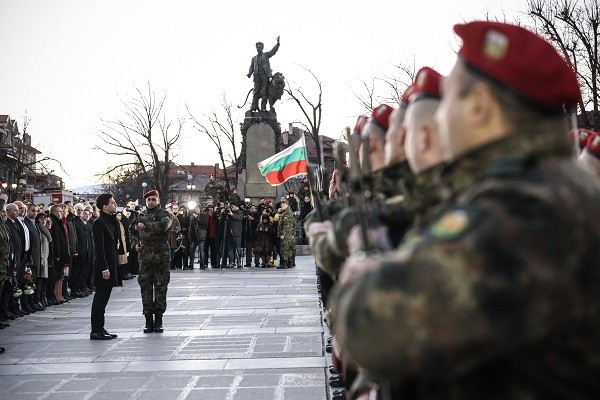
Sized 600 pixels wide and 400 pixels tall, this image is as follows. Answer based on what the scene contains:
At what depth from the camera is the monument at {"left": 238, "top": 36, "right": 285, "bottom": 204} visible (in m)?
33.2

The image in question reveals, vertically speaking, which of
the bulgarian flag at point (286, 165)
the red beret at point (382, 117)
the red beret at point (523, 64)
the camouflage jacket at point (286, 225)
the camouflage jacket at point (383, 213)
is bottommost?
the camouflage jacket at point (383, 213)

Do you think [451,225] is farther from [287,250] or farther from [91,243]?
[287,250]

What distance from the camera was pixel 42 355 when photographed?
9812 millimetres

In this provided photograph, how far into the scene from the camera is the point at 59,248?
15.9 metres

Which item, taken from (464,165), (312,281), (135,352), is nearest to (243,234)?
(312,281)

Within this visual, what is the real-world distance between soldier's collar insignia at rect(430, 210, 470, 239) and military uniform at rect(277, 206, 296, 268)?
74.8 feet

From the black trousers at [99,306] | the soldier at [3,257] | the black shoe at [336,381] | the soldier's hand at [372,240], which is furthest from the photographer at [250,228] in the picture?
the soldier's hand at [372,240]

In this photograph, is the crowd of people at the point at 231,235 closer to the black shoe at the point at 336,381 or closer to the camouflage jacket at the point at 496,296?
the black shoe at the point at 336,381

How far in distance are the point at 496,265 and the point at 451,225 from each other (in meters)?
0.12

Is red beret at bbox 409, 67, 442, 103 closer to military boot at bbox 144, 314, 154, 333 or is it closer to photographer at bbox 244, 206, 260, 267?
military boot at bbox 144, 314, 154, 333

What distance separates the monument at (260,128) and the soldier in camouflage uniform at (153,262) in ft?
69.8

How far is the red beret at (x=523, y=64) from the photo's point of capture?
1729mm

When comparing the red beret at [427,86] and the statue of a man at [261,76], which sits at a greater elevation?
the statue of a man at [261,76]

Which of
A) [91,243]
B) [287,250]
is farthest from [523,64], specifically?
[287,250]
